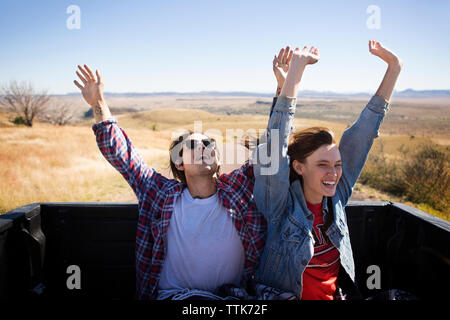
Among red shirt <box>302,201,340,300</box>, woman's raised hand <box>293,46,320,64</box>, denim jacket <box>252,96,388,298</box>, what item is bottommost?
red shirt <box>302,201,340,300</box>

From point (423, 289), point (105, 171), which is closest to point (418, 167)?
point (423, 289)

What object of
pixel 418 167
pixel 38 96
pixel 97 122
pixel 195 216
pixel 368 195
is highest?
pixel 38 96

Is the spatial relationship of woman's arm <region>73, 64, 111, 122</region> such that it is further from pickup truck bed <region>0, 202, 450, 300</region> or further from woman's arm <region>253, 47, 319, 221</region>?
woman's arm <region>253, 47, 319, 221</region>

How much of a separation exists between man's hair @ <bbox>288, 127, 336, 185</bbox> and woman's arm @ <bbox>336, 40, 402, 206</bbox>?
213 millimetres

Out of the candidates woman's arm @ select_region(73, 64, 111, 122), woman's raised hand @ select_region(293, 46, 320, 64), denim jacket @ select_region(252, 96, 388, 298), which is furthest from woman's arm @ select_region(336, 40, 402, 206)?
woman's arm @ select_region(73, 64, 111, 122)

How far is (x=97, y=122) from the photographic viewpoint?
218 cm

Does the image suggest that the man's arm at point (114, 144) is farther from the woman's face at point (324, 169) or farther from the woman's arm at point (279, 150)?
the woman's face at point (324, 169)

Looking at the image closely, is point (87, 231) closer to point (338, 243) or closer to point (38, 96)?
point (338, 243)

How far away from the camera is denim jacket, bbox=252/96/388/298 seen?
6.29 ft

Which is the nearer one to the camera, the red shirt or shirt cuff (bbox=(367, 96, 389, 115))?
the red shirt

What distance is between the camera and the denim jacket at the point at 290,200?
192 centimetres

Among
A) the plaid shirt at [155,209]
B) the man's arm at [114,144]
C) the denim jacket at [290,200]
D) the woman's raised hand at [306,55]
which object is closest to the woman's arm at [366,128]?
the denim jacket at [290,200]

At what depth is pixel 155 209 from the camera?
2.14m
